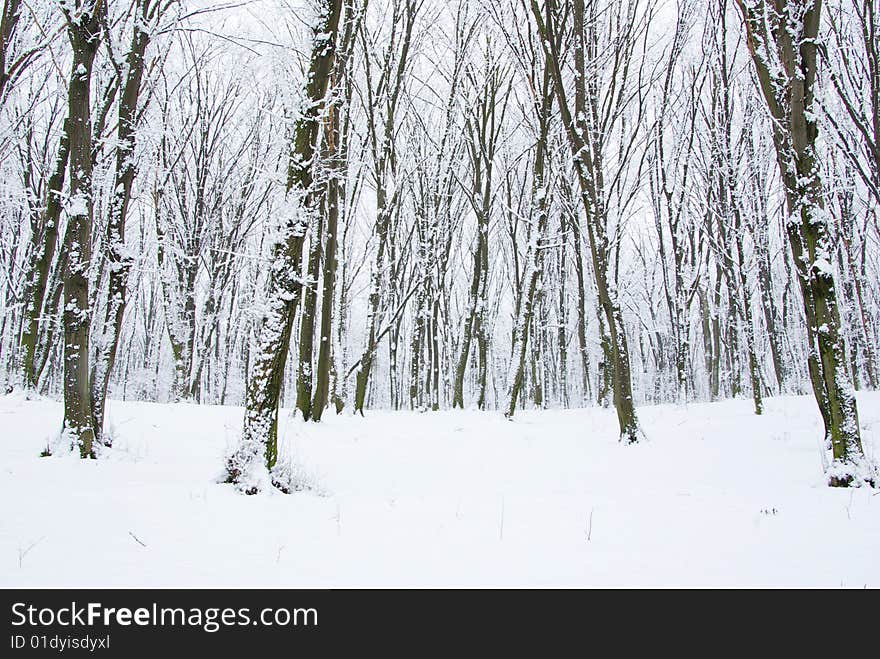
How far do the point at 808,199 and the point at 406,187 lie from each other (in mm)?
11516

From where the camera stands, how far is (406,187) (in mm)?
14930

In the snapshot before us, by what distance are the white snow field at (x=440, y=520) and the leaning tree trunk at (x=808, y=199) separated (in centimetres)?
54

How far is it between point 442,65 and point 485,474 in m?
11.0

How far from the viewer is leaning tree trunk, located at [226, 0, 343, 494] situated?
4.18 metres

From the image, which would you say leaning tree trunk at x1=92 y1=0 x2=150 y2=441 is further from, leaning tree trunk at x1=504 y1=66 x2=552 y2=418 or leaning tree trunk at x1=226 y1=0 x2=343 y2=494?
leaning tree trunk at x1=504 y1=66 x2=552 y2=418

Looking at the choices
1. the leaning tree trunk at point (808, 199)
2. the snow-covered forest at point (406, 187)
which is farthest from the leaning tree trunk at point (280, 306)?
the leaning tree trunk at point (808, 199)

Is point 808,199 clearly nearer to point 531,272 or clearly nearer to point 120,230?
point 531,272

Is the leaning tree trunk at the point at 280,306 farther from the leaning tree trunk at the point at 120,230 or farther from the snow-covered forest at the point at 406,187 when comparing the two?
the leaning tree trunk at the point at 120,230

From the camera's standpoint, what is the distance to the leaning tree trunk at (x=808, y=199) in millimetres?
4457

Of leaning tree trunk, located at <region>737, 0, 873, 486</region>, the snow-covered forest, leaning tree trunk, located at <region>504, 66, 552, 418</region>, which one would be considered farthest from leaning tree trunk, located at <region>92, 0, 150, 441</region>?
leaning tree trunk, located at <region>504, 66, 552, 418</region>

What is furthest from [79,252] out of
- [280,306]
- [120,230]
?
[280,306]

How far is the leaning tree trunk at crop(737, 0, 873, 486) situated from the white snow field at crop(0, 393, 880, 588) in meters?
0.54
